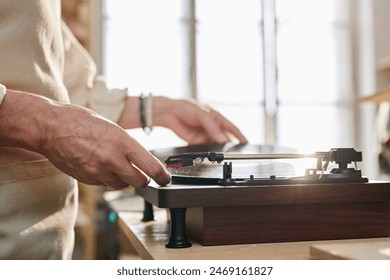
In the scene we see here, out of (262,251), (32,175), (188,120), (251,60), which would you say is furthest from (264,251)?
(251,60)

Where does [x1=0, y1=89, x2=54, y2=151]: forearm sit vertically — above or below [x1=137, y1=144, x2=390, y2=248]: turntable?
above

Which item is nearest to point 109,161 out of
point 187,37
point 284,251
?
point 284,251

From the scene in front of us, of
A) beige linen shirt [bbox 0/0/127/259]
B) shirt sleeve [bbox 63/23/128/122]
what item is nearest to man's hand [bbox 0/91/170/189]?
beige linen shirt [bbox 0/0/127/259]

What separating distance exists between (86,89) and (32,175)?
32 cm

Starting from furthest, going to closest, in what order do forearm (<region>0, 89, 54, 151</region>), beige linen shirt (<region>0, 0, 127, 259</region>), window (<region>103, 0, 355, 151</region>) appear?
window (<region>103, 0, 355, 151</region>), beige linen shirt (<region>0, 0, 127, 259</region>), forearm (<region>0, 89, 54, 151</region>)

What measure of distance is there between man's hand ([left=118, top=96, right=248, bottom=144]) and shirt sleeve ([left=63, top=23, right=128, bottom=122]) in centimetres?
2

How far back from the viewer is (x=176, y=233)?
0.44 m

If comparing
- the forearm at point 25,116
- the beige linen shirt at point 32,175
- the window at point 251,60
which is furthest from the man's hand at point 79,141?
the window at point 251,60

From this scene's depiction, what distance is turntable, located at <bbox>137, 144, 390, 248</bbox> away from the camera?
0.43m

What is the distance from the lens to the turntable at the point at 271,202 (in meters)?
0.43

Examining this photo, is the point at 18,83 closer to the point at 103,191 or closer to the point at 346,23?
the point at 103,191

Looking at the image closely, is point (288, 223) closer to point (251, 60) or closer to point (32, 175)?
point (32, 175)

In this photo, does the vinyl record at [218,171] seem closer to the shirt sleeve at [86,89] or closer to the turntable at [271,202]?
the turntable at [271,202]

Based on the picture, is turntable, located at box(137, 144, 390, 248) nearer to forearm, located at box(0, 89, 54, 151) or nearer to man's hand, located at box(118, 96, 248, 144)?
forearm, located at box(0, 89, 54, 151)
